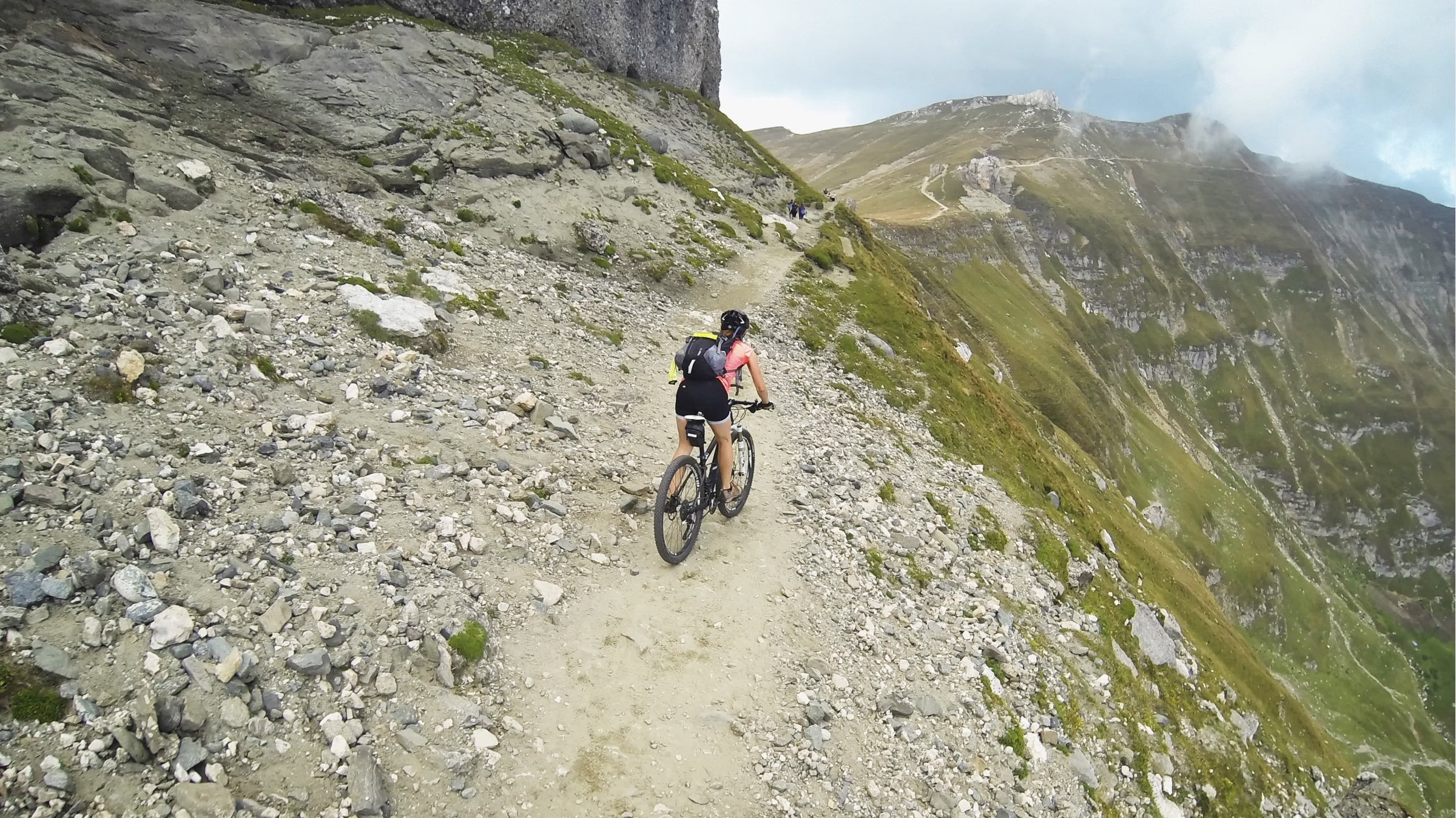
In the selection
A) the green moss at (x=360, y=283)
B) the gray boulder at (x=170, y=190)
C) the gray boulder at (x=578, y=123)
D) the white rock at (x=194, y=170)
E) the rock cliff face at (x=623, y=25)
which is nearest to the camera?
the gray boulder at (x=170, y=190)

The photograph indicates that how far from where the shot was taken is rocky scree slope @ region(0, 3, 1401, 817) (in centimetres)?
718

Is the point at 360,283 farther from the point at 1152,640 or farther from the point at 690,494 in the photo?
the point at 1152,640

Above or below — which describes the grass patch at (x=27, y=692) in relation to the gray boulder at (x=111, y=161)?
below

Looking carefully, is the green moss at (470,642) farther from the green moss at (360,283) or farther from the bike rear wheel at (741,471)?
the green moss at (360,283)

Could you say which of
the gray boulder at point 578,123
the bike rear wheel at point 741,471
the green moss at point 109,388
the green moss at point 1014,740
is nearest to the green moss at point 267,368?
the green moss at point 109,388

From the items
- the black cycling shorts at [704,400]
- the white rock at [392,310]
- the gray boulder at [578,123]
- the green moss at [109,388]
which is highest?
the gray boulder at [578,123]

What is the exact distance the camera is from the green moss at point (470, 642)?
28.9 feet

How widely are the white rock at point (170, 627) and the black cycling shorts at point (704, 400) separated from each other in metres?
7.02

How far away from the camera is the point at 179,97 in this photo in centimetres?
2094

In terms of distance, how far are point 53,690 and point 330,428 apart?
5.89 metres

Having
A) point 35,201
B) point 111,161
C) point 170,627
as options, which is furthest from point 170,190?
point 170,627

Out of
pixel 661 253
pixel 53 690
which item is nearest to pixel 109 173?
pixel 53 690

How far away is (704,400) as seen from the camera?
11.6m

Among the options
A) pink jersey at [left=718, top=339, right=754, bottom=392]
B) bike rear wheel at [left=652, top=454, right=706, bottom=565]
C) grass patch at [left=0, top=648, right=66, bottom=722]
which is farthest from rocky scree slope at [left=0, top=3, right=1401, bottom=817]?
pink jersey at [left=718, top=339, right=754, bottom=392]
